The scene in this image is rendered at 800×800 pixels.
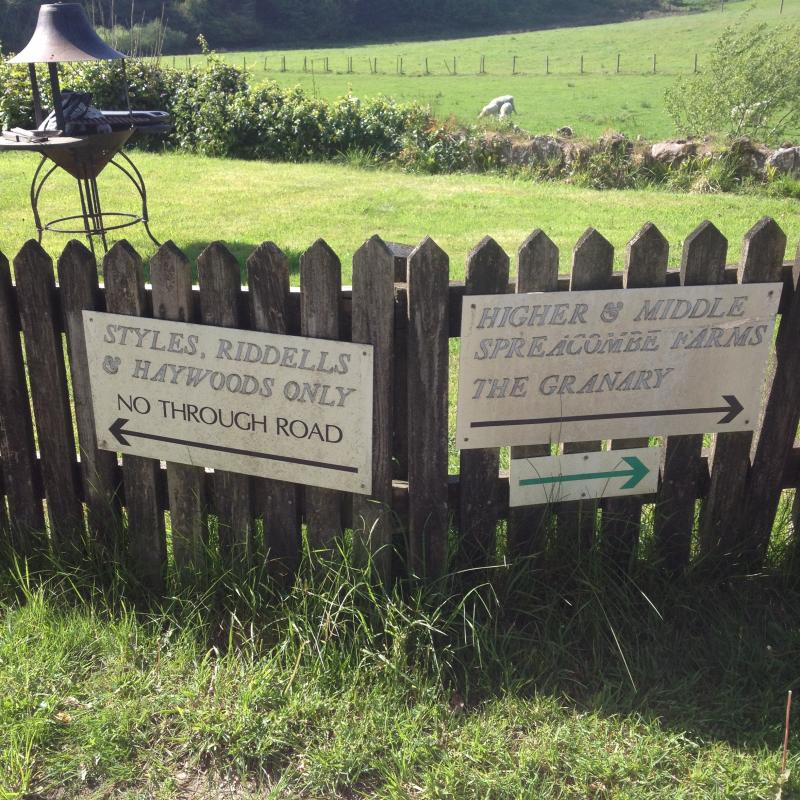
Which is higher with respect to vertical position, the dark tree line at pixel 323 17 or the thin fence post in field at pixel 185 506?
the dark tree line at pixel 323 17

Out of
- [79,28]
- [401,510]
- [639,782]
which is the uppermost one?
[79,28]

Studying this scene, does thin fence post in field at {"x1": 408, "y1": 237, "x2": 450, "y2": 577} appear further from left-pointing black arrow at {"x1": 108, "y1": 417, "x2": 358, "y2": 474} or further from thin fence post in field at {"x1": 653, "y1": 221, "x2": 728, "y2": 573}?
thin fence post in field at {"x1": 653, "y1": 221, "x2": 728, "y2": 573}

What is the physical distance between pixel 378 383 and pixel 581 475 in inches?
30.3

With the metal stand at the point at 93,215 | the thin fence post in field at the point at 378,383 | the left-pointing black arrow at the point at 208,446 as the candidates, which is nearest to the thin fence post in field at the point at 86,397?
the left-pointing black arrow at the point at 208,446

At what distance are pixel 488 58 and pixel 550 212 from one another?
42.4 meters

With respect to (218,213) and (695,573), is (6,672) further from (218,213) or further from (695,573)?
(218,213)

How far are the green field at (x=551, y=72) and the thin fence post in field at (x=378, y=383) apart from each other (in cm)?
1579

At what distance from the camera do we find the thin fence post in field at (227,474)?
267 centimetres

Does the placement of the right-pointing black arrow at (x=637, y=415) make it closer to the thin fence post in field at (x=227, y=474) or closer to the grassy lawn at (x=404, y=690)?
the grassy lawn at (x=404, y=690)

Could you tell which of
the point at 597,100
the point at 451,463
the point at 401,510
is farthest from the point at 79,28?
the point at 597,100

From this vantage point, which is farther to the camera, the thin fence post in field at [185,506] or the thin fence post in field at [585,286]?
the thin fence post in field at [185,506]

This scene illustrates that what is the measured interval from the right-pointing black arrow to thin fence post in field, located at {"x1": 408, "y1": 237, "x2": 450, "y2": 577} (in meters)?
0.15

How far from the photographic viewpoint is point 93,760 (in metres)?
2.38

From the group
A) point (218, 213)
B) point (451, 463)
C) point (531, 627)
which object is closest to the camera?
point (531, 627)
